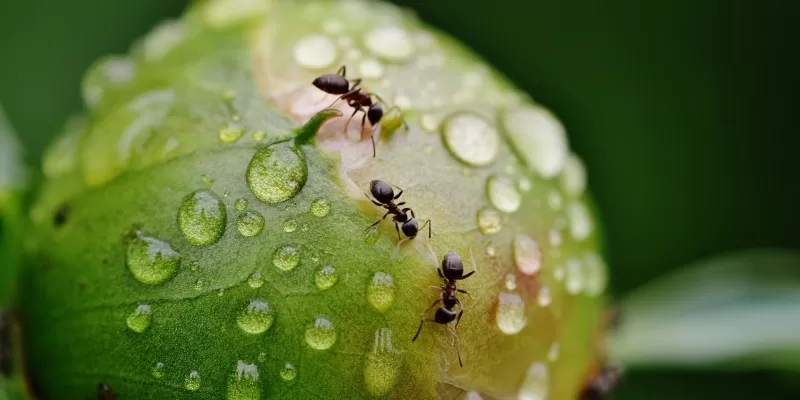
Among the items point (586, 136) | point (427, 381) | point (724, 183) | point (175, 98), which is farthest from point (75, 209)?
point (724, 183)

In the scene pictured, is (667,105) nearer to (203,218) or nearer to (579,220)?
(579,220)

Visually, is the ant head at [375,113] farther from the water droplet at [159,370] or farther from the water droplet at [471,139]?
the water droplet at [159,370]

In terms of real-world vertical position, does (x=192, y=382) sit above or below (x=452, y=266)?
below

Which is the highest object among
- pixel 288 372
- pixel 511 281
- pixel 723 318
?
pixel 723 318

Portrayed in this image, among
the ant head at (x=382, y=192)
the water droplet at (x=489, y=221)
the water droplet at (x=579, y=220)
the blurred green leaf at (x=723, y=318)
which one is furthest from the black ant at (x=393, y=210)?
the blurred green leaf at (x=723, y=318)

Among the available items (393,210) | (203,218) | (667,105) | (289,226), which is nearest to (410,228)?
(393,210)

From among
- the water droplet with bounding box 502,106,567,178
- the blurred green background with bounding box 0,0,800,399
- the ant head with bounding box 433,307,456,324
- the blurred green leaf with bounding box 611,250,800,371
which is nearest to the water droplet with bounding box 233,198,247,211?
the ant head with bounding box 433,307,456,324

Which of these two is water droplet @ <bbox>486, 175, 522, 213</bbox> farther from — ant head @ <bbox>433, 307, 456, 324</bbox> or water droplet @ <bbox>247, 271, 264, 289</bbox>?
water droplet @ <bbox>247, 271, 264, 289</bbox>

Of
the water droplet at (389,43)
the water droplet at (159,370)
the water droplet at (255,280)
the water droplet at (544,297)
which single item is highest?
the water droplet at (389,43)
